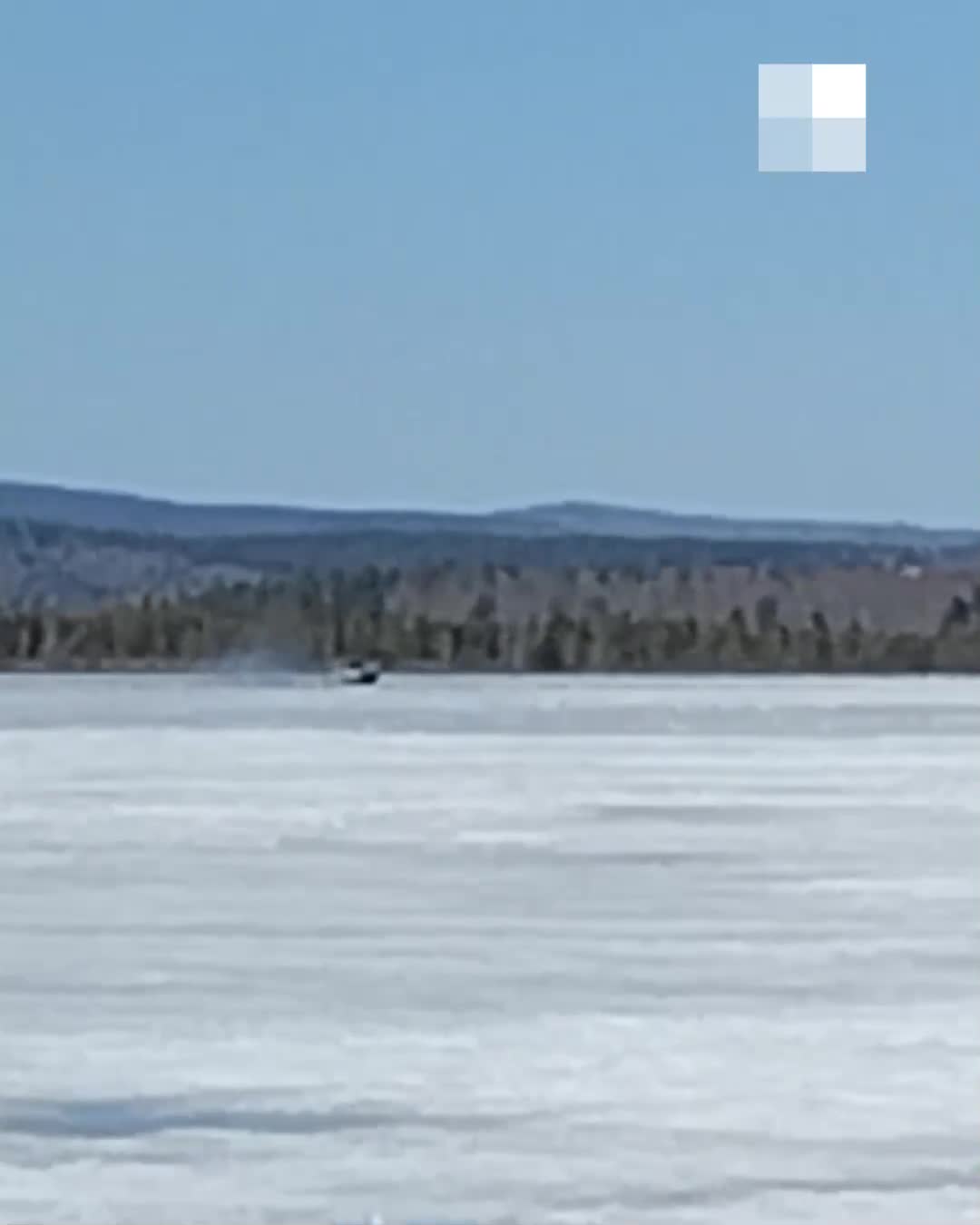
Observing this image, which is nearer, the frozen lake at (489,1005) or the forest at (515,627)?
the frozen lake at (489,1005)

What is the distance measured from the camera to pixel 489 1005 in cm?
1090

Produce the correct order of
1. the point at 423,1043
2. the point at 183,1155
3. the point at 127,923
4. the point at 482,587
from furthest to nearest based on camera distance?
the point at 482,587
the point at 127,923
the point at 423,1043
the point at 183,1155

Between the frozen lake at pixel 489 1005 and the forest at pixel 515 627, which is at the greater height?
the frozen lake at pixel 489 1005

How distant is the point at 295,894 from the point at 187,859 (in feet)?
7.29

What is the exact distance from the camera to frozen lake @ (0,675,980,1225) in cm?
764

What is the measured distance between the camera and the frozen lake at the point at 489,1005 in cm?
764

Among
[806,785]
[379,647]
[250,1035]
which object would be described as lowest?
[379,647]

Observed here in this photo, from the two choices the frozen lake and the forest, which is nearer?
the frozen lake

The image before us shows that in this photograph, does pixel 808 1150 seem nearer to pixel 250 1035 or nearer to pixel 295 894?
pixel 250 1035

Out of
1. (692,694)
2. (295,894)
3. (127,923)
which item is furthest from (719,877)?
(692,694)

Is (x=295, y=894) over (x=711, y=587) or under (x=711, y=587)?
over

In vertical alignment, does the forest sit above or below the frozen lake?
below

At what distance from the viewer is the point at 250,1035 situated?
10.1m

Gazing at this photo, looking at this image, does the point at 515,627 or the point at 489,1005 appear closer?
the point at 489,1005
